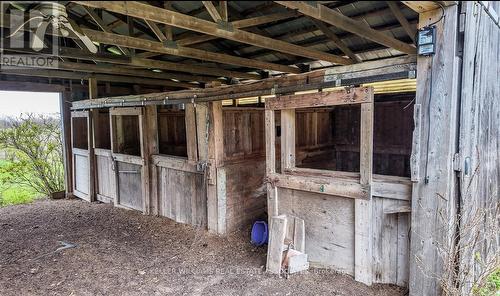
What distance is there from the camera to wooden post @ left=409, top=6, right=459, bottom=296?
2293 millimetres

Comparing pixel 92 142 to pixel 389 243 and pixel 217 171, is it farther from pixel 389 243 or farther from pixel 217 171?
pixel 389 243

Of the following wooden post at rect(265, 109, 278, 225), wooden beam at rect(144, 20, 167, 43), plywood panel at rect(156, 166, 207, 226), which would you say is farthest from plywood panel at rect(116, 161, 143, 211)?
wooden beam at rect(144, 20, 167, 43)

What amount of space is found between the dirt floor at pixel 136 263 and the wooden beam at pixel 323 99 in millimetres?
1640

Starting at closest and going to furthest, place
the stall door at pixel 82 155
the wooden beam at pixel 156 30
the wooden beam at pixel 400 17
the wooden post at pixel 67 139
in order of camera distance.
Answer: the wooden beam at pixel 400 17
the wooden beam at pixel 156 30
the stall door at pixel 82 155
the wooden post at pixel 67 139

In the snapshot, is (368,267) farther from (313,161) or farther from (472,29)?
(313,161)

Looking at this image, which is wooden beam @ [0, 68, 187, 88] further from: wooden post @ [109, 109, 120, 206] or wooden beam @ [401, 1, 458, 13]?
wooden beam @ [401, 1, 458, 13]

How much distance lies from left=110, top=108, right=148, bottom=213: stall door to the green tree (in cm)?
189

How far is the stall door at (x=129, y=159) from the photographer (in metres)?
5.09

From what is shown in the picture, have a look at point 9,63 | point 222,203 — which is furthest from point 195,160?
point 9,63

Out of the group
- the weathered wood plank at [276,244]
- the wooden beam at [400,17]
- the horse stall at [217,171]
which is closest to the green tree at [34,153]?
the horse stall at [217,171]

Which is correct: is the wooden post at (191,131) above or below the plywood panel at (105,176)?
above

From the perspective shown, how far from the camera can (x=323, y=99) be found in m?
3.01

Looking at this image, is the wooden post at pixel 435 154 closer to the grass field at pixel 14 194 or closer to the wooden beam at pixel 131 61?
the wooden beam at pixel 131 61

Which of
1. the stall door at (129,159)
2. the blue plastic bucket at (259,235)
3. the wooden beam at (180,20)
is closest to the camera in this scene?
the wooden beam at (180,20)
